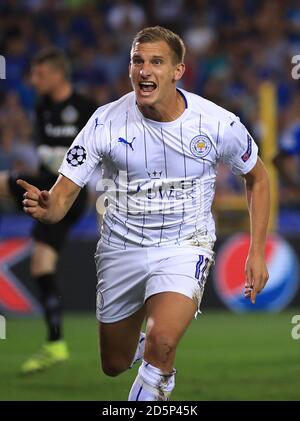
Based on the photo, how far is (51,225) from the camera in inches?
357

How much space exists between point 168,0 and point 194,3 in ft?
1.36

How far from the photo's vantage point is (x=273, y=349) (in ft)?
31.7

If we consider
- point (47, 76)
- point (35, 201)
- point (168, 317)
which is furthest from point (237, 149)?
point (47, 76)

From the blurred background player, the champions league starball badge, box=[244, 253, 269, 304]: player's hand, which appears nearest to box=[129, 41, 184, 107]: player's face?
the champions league starball badge

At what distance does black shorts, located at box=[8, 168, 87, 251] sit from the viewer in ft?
30.1

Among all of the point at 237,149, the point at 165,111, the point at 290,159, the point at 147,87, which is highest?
the point at 147,87

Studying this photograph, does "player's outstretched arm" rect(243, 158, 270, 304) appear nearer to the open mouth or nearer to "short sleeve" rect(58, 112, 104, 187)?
the open mouth

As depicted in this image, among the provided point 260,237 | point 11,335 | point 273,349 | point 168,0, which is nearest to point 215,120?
point 260,237

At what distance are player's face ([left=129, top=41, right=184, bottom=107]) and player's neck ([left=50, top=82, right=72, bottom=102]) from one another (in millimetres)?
4028

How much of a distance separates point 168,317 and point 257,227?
817 millimetres

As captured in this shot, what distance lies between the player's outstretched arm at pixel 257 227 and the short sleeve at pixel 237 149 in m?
0.06

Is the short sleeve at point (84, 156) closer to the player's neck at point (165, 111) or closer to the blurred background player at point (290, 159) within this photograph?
the player's neck at point (165, 111)

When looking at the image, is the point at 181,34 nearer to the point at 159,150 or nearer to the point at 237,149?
the point at 237,149
